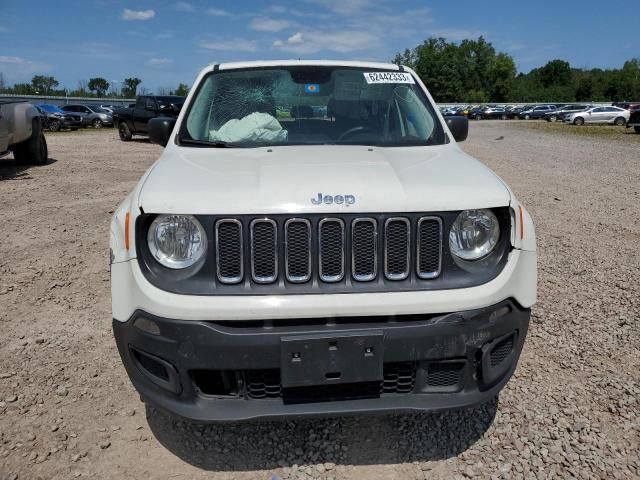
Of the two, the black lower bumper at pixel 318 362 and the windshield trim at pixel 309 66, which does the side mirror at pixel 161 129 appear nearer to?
the windshield trim at pixel 309 66

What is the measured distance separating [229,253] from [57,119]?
32.8 meters

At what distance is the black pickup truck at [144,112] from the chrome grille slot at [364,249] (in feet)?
59.2

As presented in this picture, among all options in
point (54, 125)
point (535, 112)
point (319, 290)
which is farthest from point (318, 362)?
point (535, 112)

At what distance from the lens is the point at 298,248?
2.26 meters

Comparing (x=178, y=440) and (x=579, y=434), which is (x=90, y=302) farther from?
(x=579, y=434)

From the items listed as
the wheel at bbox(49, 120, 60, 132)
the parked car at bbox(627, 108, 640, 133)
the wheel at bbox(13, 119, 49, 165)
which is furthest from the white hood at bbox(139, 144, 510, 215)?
the wheel at bbox(49, 120, 60, 132)

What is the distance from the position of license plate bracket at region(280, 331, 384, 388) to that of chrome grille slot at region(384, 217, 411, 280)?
0.92 ft

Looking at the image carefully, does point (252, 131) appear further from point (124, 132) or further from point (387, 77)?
point (124, 132)

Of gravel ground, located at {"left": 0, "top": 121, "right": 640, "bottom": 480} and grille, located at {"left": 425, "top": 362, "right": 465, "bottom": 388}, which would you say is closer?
grille, located at {"left": 425, "top": 362, "right": 465, "bottom": 388}

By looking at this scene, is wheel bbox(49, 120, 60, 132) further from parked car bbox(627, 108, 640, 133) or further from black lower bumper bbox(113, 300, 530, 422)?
black lower bumper bbox(113, 300, 530, 422)

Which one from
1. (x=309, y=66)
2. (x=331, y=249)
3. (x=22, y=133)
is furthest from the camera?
(x=22, y=133)

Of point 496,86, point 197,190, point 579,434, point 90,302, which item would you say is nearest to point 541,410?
point 579,434

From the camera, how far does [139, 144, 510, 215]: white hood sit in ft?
7.40

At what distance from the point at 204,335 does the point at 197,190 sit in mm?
616
